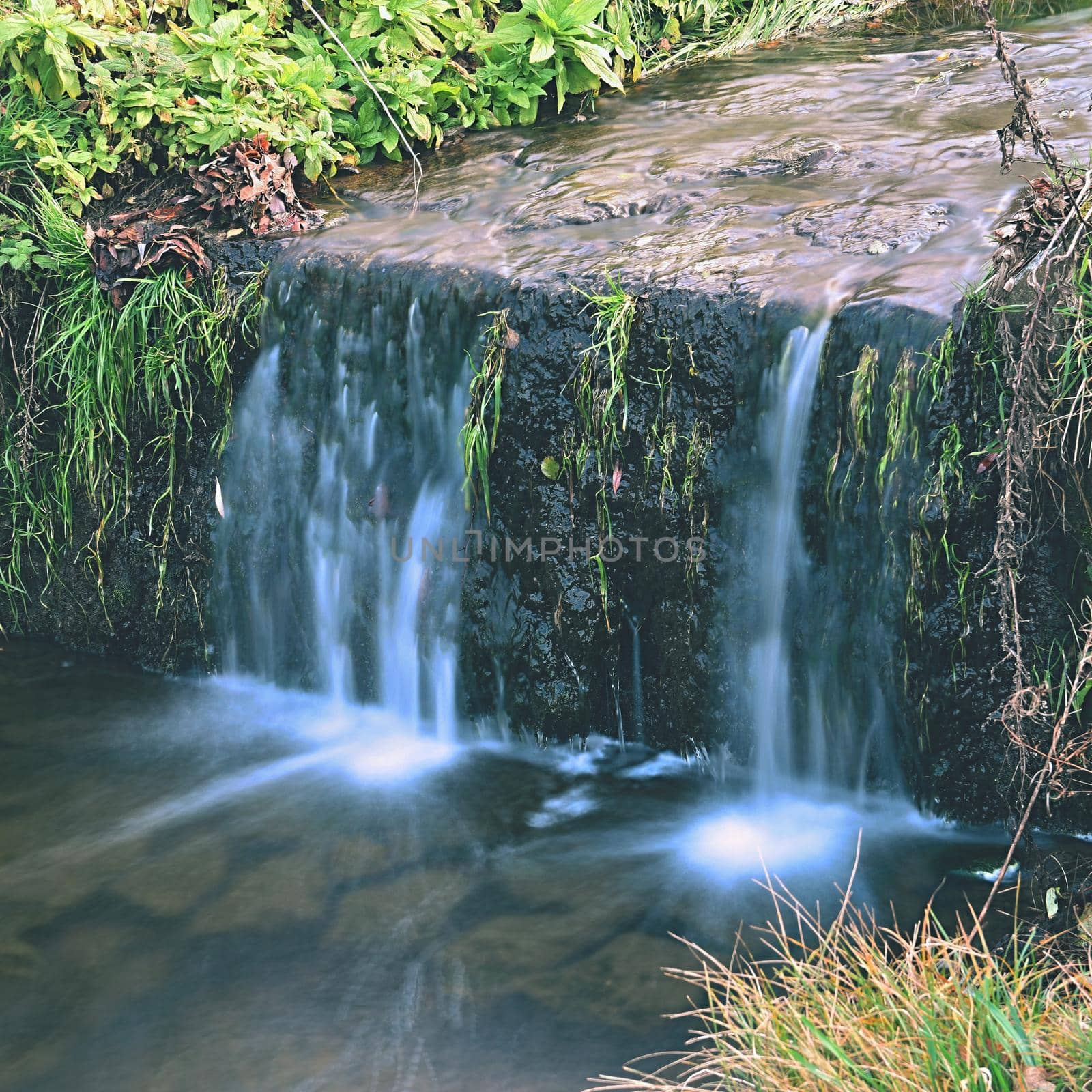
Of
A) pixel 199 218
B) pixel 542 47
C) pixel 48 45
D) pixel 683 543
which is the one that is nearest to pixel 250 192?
pixel 199 218

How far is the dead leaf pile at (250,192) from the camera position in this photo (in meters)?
5.27

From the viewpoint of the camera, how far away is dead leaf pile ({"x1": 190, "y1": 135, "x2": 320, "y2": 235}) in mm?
5270

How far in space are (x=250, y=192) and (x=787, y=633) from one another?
9.69 feet

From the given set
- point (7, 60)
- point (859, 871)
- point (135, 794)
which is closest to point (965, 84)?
point (859, 871)

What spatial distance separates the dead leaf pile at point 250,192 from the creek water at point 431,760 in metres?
0.34

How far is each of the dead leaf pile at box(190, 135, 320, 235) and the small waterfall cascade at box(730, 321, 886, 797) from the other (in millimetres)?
2349

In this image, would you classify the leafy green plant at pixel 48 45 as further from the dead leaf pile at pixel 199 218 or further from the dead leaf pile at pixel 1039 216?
the dead leaf pile at pixel 1039 216

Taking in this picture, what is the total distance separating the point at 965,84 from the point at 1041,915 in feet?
13.8

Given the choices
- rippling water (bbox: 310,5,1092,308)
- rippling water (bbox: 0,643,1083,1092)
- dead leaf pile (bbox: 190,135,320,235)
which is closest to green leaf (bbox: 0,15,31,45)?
dead leaf pile (bbox: 190,135,320,235)

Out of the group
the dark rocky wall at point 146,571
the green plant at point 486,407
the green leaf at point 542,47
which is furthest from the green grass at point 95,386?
the green leaf at point 542,47

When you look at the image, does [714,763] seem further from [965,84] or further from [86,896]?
[965,84]

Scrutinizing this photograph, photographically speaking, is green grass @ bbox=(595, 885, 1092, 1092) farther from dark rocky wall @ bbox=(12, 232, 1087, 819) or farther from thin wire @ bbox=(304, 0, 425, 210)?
thin wire @ bbox=(304, 0, 425, 210)

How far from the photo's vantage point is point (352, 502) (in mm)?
4961

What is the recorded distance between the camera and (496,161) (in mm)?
5938
